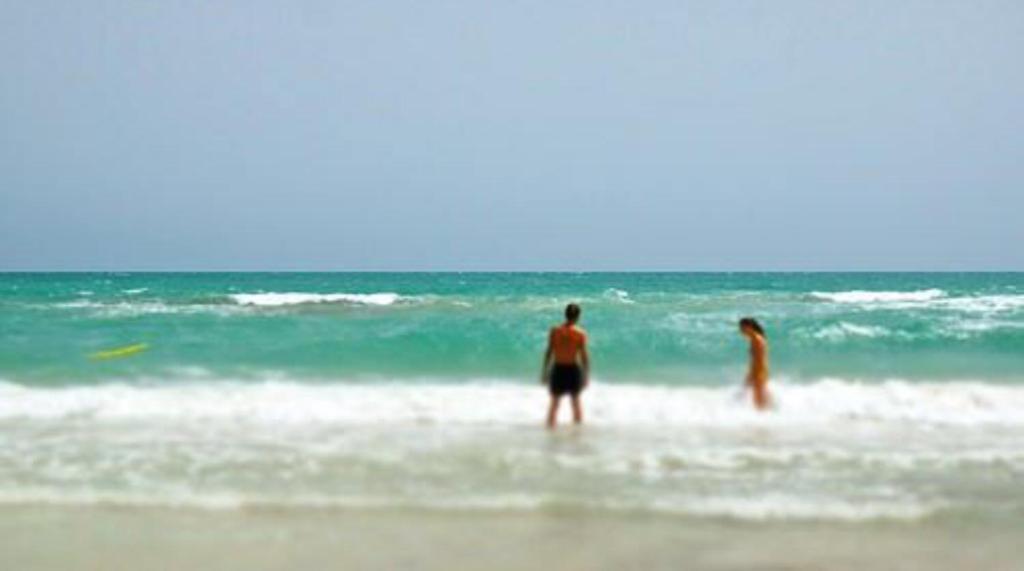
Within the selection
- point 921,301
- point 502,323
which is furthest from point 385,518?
point 921,301

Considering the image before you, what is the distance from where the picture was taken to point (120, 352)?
16.6 meters

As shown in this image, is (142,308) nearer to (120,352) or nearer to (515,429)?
(120,352)

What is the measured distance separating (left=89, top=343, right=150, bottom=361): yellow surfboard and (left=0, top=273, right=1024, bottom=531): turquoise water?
24 cm

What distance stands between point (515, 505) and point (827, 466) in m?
2.69

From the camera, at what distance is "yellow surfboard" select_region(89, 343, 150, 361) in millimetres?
16025

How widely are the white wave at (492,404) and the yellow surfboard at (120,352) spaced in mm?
2828

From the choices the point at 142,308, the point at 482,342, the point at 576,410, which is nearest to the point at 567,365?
the point at 576,410

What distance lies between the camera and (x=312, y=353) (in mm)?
16844

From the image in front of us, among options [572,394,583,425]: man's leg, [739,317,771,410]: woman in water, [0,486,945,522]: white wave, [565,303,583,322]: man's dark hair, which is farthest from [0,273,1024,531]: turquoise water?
[565,303,583,322]: man's dark hair

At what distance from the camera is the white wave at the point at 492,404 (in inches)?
411

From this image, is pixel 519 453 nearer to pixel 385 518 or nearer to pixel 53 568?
pixel 385 518

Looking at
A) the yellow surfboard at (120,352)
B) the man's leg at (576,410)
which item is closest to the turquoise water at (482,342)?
the yellow surfboard at (120,352)

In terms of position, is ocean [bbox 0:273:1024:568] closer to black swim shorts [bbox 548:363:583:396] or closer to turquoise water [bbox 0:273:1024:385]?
turquoise water [bbox 0:273:1024:385]

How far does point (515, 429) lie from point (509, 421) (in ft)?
1.96
